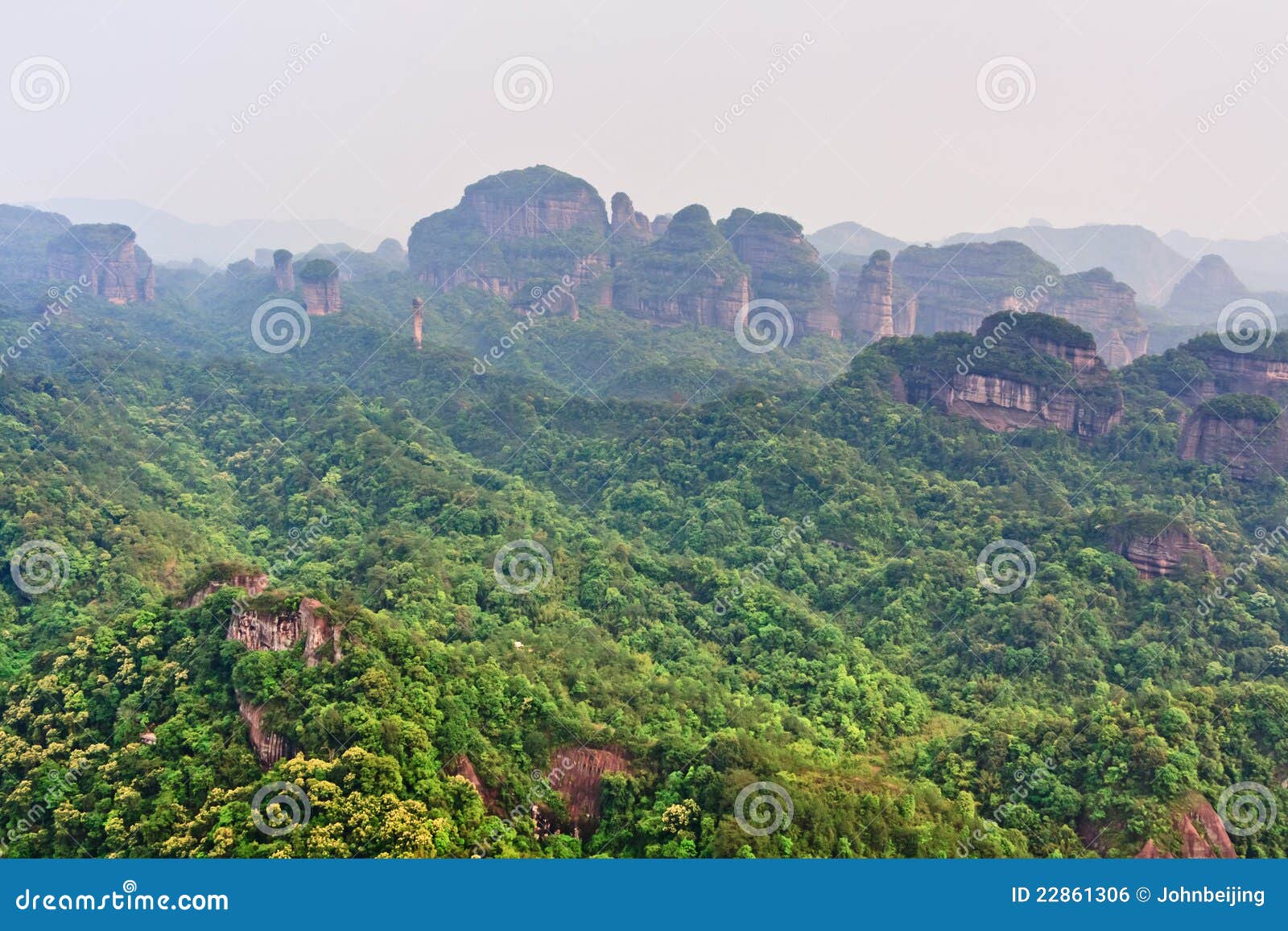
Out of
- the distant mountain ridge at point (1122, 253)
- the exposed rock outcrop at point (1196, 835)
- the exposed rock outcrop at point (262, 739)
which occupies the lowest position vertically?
the exposed rock outcrop at point (1196, 835)

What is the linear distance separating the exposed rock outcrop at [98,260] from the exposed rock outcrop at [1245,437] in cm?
9690

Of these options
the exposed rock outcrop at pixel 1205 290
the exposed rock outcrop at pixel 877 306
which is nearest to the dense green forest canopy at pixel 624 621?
the exposed rock outcrop at pixel 877 306

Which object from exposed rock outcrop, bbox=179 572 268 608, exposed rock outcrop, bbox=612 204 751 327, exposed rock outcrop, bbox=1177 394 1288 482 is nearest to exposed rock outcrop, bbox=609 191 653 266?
exposed rock outcrop, bbox=612 204 751 327

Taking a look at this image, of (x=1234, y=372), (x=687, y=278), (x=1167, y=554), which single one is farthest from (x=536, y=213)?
(x=1167, y=554)

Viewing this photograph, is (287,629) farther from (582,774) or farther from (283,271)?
(283,271)

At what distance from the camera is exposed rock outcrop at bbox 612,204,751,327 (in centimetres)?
9681

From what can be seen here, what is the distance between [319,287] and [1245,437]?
7322 centimetres

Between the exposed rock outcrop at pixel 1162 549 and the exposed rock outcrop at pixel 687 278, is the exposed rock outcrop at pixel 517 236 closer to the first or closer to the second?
the exposed rock outcrop at pixel 687 278

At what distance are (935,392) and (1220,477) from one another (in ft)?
47.0

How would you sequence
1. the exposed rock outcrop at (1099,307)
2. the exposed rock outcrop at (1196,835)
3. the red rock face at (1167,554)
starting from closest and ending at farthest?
1. the exposed rock outcrop at (1196,835)
2. the red rock face at (1167,554)
3. the exposed rock outcrop at (1099,307)

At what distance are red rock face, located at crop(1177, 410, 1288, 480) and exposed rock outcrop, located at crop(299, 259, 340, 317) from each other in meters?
70.5

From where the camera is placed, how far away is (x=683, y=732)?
93.0 feet

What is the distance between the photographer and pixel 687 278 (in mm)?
97688

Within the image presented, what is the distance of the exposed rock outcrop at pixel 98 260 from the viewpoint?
101500 mm
